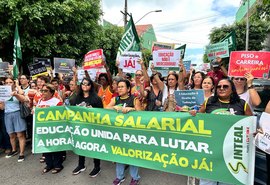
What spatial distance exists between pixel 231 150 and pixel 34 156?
3986 millimetres

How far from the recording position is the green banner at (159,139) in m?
2.74

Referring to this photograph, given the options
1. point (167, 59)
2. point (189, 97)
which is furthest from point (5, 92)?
point (189, 97)

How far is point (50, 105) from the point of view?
4.16m

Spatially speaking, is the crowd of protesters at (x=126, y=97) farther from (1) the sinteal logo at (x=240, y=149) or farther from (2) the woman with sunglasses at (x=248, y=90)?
(1) the sinteal logo at (x=240, y=149)

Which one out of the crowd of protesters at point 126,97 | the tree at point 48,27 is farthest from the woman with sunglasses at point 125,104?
the tree at point 48,27

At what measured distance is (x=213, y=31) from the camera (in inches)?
1041

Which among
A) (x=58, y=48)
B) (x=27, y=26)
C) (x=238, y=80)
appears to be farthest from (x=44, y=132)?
(x=58, y=48)

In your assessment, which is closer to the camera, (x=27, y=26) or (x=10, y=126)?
(x=10, y=126)

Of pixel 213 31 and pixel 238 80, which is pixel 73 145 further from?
pixel 213 31

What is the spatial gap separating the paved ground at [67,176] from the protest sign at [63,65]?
2459 mm

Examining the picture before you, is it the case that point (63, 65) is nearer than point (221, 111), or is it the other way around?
point (221, 111)

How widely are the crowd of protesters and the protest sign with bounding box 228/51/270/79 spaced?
0.46ft

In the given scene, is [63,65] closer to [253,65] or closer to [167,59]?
[167,59]

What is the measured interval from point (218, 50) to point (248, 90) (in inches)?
94.8
